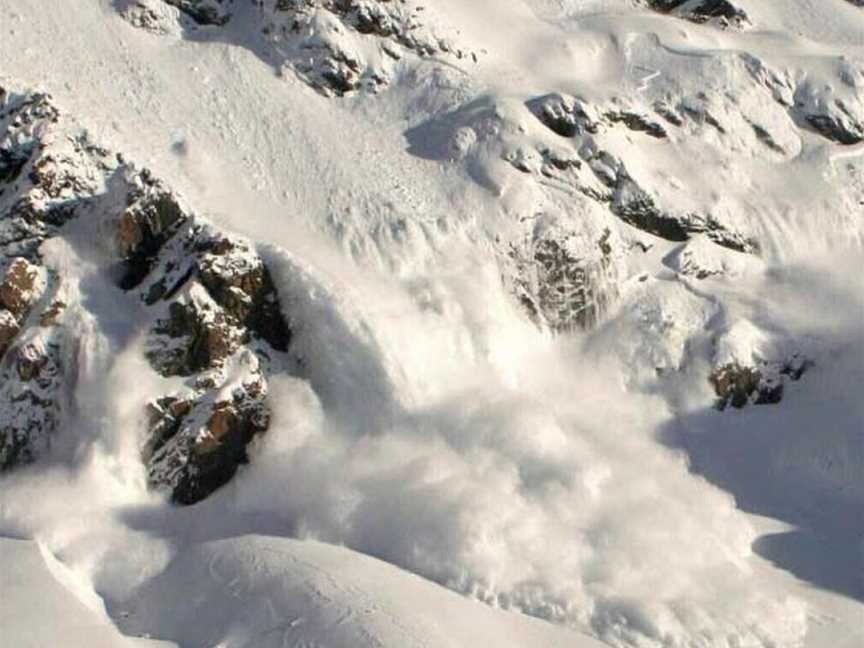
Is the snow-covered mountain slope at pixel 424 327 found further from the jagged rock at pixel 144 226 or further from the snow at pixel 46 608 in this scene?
the snow at pixel 46 608

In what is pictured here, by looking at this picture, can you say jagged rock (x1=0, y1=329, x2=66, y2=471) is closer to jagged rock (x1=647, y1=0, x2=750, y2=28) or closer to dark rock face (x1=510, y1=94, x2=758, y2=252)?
dark rock face (x1=510, y1=94, x2=758, y2=252)

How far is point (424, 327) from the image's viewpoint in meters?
29.5

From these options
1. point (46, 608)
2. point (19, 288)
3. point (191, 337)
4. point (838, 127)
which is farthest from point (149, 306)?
point (838, 127)

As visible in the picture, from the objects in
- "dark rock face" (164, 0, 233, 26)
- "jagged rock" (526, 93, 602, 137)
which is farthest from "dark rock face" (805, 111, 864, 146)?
"dark rock face" (164, 0, 233, 26)

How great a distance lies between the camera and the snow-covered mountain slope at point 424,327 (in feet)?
81.8

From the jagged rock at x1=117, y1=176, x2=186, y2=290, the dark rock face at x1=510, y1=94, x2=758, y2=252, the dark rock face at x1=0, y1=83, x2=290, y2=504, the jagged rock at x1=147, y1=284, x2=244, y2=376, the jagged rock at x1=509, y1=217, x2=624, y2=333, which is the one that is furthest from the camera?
the dark rock face at x1=510, y1=94, x2=758, y2=252

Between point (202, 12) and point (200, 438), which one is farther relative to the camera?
point (202, 12)

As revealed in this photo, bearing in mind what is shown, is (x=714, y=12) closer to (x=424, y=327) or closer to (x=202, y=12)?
(x=202, y=12)

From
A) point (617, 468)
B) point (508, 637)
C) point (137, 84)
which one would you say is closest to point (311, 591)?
point (508, 637)

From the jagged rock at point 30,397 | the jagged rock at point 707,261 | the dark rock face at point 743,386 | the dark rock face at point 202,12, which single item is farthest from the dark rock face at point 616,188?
the jagged rock at point 30,397

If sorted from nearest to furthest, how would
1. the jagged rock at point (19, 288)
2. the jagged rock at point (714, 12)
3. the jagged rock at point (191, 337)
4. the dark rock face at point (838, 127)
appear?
1. the jagged rock at point (191, 337)
2. the jagged rock at point (19, 288)
3. the dark rock face at point (838, 127)
4. the jagged rock at point (714, 12)

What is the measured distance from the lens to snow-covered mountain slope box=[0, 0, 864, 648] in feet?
81.8

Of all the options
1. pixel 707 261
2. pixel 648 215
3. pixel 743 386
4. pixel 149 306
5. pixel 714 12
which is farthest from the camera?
pixel 714 12

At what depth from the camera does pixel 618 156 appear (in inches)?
1357
